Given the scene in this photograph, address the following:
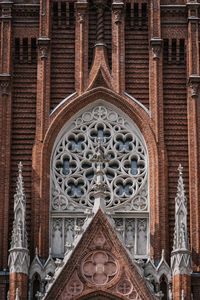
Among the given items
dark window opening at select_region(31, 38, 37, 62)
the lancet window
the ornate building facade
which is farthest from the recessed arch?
dark window opening at select_region(31, 38, 37, 62)

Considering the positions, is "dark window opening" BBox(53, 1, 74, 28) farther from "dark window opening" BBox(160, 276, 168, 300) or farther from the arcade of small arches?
"dark window opening" BBox(160, 276, 168, 300)

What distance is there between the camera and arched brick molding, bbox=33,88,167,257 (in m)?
37.3

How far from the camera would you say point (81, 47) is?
39625 mm

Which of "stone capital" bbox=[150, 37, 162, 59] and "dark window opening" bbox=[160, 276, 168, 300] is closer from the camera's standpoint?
"dark window opening" bbox=[160, 276, 168, 300]

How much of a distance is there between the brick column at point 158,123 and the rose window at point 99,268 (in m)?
1.37

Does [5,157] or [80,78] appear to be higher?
[80,78]

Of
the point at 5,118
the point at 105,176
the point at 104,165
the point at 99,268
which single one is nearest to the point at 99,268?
the point at 99,268

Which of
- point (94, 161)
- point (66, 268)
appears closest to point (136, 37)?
point (94, 161)

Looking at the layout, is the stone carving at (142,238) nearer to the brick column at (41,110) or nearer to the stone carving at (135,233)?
the stone carving at (135,233)

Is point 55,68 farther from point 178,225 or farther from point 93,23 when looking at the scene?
point 178,225

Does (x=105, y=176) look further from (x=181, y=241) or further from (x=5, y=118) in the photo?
(x=5, y=118)

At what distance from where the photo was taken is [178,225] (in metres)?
36.8

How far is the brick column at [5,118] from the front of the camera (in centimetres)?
3734

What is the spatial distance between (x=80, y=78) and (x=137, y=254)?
5613 mm
